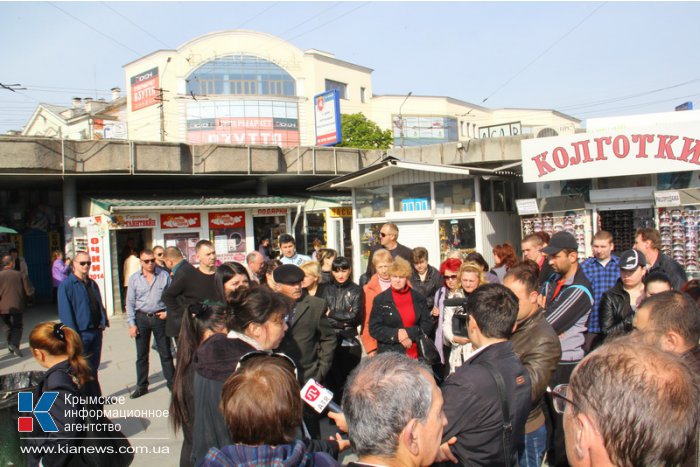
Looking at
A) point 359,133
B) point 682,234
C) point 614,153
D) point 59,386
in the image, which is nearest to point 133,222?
point 614,153

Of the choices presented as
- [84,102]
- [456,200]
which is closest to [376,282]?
[456,200]

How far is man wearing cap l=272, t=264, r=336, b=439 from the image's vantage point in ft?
14.1

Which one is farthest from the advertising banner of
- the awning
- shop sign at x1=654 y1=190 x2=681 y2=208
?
shop sign at x1=654 y1=190 x2=681 y2=208

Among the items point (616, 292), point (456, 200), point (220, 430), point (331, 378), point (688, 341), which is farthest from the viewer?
point (456, 200)

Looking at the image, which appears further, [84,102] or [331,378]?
[84,102]

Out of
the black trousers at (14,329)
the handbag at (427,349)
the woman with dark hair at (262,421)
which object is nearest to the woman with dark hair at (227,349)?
the woman with dark hair at (262,421)

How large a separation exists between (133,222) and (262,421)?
13989 millimetres

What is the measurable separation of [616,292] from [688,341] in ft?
7.43

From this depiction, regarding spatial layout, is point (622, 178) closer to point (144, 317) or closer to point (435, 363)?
point (435, 363)

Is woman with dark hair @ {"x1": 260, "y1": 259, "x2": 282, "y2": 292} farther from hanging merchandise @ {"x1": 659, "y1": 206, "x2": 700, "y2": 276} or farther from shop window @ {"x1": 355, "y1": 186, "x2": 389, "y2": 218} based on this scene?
hanging merchandise @ {"x1": 659, "y1": 206, "x2": 700, "y2": 276}

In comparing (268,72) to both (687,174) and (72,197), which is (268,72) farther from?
(687,174)

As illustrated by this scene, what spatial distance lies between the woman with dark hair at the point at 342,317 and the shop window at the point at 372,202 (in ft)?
25.3

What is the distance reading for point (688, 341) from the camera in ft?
9.11

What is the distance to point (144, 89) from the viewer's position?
5481 cm
